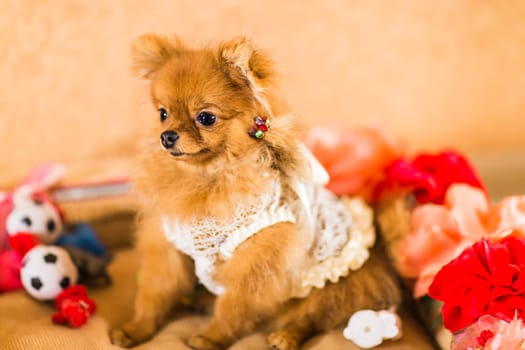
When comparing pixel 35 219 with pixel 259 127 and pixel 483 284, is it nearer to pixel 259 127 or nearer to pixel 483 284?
pixel 259 127

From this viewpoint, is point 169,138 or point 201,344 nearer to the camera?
point 169,138

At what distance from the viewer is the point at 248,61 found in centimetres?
112

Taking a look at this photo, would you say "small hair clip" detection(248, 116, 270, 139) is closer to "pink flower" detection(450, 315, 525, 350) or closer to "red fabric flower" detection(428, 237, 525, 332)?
"red fabric flower" detection(428, 237, 525, 332)

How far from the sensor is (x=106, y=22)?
5.79ft

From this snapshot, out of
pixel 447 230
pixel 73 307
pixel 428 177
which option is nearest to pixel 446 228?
pixel 447 230

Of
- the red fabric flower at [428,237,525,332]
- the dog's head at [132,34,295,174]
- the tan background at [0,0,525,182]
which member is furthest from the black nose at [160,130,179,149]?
the red fabric flower at [428,237,525,332]

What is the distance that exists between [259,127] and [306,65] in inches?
37.0

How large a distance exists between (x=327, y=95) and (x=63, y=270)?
4.03 feet

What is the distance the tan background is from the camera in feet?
5.66

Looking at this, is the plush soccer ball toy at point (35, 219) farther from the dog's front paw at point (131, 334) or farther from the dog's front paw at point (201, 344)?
the dog's front paw at point (201, 344)

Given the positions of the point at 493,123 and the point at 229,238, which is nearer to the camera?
the point at 229,238

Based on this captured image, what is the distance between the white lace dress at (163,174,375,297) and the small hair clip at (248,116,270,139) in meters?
0.12

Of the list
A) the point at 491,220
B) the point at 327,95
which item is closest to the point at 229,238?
the point at 491,220

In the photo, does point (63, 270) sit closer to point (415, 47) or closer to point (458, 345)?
point (458, 345)
